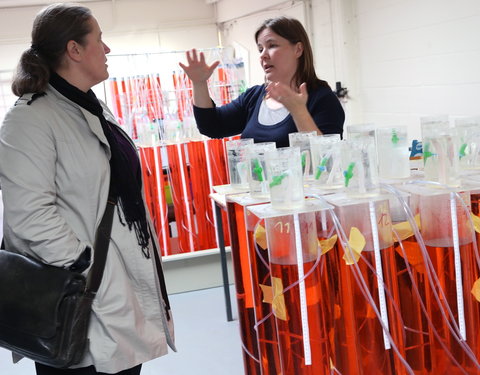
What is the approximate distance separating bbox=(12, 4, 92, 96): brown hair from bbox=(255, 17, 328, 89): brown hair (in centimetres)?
104

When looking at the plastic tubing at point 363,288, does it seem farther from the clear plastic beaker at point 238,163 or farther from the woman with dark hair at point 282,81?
the woman with dark hair at point 282,81

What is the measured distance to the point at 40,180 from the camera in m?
1.63

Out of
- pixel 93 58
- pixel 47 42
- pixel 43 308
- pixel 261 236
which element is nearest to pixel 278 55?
pixel 93 58

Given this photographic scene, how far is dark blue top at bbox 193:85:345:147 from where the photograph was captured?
8.29 ft

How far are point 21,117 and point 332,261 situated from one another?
922mm

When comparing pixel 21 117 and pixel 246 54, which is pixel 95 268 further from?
pixel 246 54

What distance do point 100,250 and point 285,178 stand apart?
59 centimetres

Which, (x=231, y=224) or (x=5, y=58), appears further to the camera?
(x=5, y=58)

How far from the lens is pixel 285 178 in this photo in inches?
59.8

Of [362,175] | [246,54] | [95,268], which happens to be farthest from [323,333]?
[246,54]

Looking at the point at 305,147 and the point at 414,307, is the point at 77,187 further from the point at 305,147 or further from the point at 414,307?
the point at 414,307

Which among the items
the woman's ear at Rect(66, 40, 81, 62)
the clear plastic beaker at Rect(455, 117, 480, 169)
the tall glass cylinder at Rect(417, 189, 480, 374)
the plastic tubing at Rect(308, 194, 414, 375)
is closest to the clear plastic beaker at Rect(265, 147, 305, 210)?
the plastic tubing at Rect(308, 194, 414, 375)

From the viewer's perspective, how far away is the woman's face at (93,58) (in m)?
1.82

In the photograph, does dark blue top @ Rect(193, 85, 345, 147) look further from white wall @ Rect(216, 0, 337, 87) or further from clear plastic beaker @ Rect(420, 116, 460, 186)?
white wall @ Rect(216, 0, 337, 87)
